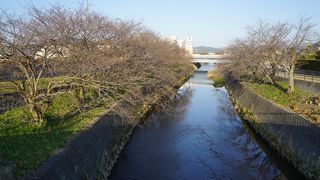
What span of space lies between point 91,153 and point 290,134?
27.2 feet

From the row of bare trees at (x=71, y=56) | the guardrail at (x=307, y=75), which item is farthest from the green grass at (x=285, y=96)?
the row of bare trees at (x=71, y=56)

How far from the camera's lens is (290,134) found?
14.0m

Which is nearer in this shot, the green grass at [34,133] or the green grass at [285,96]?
the green grass at [34,133]

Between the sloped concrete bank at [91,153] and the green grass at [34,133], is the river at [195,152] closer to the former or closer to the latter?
the sloped concrete bank at [91,153]

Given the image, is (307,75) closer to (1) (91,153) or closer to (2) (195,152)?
(2) (195,152)

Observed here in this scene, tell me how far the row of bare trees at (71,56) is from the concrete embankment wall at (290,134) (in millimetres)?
6905

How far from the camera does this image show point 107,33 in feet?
63.3

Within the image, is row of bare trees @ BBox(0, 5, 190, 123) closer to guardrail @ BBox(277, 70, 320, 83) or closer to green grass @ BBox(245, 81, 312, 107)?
green grass @ BBox(245, 81, 312, 107)

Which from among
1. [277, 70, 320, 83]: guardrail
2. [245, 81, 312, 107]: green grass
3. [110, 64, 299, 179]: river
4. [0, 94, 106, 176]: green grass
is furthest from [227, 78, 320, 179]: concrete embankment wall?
[0, 94, 106, 176]: green grass

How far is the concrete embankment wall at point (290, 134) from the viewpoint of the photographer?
37.7ft

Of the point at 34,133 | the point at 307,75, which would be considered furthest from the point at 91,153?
the point at 307,75

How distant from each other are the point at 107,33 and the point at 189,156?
874cm

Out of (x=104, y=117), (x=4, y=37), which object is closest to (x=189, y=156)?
(x=104, y=117)

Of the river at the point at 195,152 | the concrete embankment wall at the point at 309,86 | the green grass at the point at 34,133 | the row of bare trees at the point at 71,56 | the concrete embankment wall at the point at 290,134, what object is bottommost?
the river at the point at 195,152
